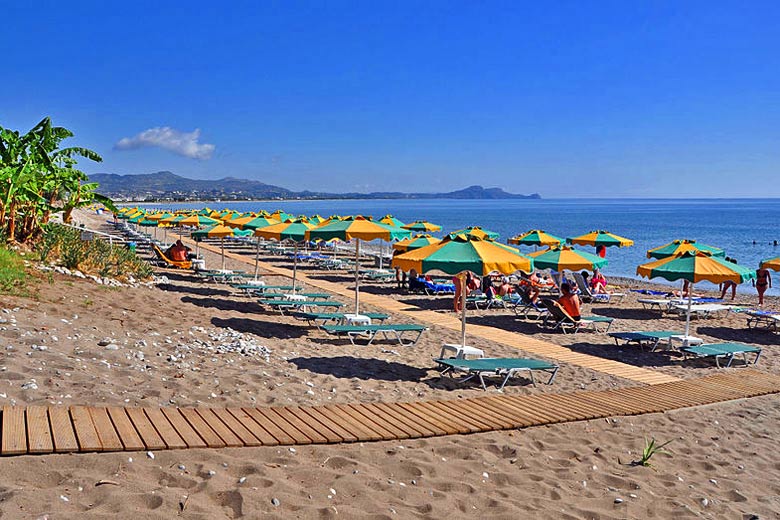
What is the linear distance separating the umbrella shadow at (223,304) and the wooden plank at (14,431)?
8246 millimetres

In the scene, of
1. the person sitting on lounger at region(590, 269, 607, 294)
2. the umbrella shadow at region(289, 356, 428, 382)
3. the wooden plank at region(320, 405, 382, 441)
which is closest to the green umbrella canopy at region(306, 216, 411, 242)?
the umbrella shadow at region(289, 356, 428, 382)

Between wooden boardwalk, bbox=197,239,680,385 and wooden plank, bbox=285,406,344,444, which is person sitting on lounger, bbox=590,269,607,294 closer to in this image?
wooden boardwalk, bbox=197,239,680,385

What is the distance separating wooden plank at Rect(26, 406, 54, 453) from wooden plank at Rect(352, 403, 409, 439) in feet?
8.92

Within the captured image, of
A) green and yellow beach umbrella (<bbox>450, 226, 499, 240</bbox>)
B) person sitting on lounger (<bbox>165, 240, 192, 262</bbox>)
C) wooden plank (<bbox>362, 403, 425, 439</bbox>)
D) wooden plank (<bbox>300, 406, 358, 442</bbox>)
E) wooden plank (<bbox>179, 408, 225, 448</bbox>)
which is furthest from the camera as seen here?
person sitting on lounger (<bbox>165, 240, 192, 262</bbox>)

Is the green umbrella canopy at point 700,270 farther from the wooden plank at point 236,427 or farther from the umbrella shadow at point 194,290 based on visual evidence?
the umbrella shadow at point 194,290

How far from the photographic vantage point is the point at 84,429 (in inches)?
192

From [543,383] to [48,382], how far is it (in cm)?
581

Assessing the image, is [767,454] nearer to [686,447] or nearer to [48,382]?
[686,447]

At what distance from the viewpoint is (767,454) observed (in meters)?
6.31

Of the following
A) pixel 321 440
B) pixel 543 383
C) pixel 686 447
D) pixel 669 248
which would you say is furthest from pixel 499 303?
pixel 321 440

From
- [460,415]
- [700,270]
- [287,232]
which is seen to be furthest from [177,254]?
[460,415]

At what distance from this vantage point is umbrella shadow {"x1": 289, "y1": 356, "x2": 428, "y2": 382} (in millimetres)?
8259

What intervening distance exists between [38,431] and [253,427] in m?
1.62

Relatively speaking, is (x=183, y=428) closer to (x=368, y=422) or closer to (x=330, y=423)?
(x=330, y=423)
